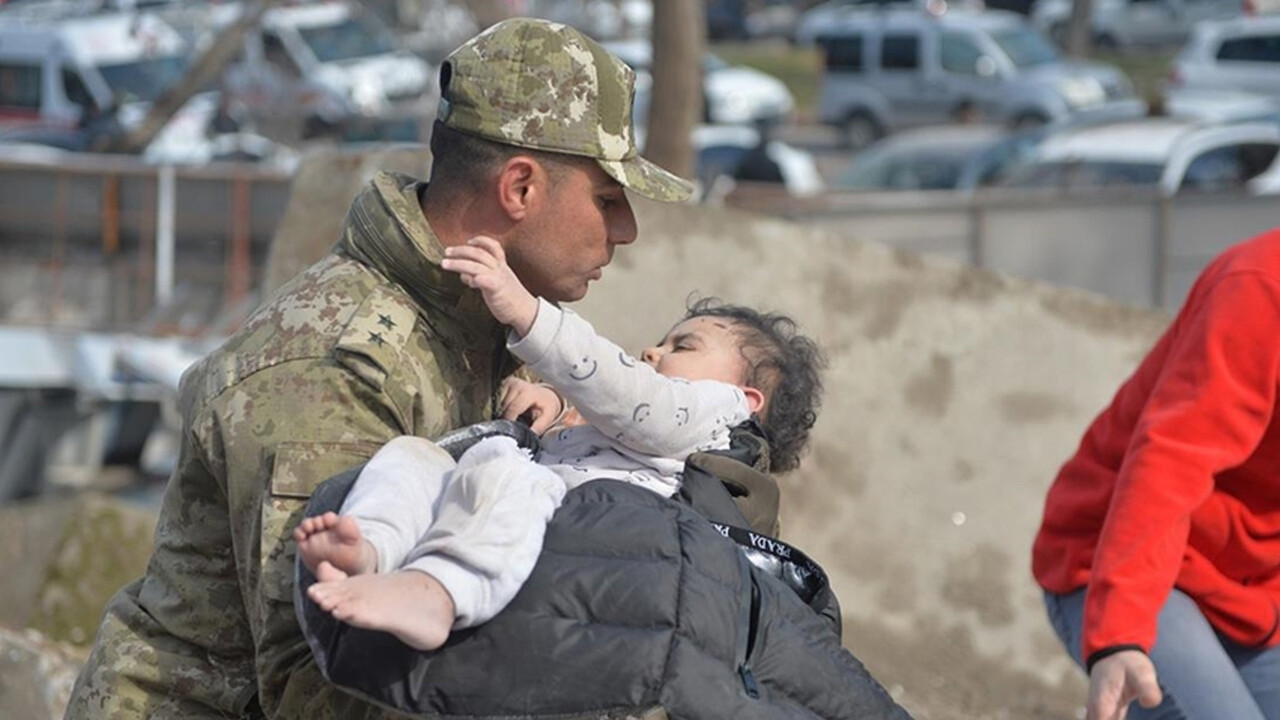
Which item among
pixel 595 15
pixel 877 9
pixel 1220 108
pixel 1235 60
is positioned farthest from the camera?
pixel 877 9

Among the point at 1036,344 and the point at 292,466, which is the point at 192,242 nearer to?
the point at 1036,344

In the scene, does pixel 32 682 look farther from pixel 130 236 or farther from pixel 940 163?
pixel 940 163

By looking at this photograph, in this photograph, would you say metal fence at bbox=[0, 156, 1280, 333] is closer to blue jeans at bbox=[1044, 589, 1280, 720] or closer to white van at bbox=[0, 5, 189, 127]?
white van at bbox=[0, 5, 189, 127]

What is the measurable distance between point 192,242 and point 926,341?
880cm

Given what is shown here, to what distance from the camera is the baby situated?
2.38 metres

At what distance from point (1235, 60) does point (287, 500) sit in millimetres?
26582

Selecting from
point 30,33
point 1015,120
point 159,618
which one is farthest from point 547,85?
point 1015,120

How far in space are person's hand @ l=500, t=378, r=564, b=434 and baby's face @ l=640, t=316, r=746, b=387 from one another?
0.73ft

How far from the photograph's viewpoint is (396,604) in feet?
7.68

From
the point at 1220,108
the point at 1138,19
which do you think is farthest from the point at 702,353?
the point at 1138,19

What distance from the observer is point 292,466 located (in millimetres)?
2732

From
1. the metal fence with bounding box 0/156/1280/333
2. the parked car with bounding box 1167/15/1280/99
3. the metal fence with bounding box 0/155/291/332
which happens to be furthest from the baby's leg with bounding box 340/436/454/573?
the parked car with bounding box 1167/15/1280/99

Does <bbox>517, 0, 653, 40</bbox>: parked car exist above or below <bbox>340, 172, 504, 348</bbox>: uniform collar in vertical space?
below

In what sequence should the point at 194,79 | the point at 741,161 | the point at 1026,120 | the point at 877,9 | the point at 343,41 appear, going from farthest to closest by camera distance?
the point at 877,9
the point at 1026,120
the point at 343,41
the point at 741,161
the point at 194,79
